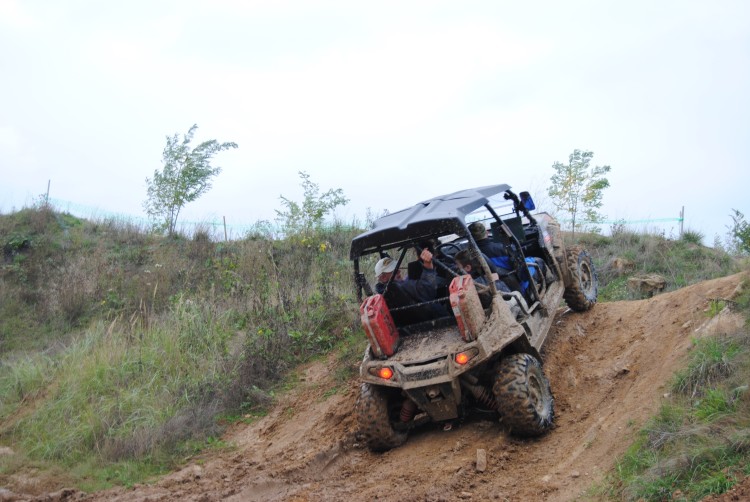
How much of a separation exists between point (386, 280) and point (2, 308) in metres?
A: 8.49

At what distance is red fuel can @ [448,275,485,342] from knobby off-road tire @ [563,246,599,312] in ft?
9.82

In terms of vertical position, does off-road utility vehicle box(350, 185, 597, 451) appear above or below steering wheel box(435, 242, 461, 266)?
below

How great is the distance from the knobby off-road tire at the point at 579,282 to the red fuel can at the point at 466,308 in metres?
2.99

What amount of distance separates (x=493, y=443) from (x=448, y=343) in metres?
1.00

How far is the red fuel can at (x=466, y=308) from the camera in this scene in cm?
546

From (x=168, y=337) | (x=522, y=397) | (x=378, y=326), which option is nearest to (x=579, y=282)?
(x=522, y=397)

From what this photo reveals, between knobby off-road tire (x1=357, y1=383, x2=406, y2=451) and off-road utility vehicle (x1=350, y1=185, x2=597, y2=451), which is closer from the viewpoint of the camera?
off-road utility vehicle (x1=350, y1=185, x2=597, y2=451)

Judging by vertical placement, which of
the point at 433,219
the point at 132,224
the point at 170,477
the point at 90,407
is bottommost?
the point at 170,477

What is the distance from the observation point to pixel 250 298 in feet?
33.7

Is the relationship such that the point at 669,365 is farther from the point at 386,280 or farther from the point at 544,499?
the point at 386,280

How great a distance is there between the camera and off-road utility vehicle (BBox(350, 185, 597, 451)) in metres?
5.52

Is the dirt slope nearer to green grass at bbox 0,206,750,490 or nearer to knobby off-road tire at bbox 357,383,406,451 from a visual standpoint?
knobby off-road tire at bbox 357,383,406,451

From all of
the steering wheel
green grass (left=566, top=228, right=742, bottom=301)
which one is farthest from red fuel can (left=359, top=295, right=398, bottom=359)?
green grass (left=566, top=228, right=742, bottom=301)

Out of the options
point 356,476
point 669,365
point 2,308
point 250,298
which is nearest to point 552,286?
point 669,365
